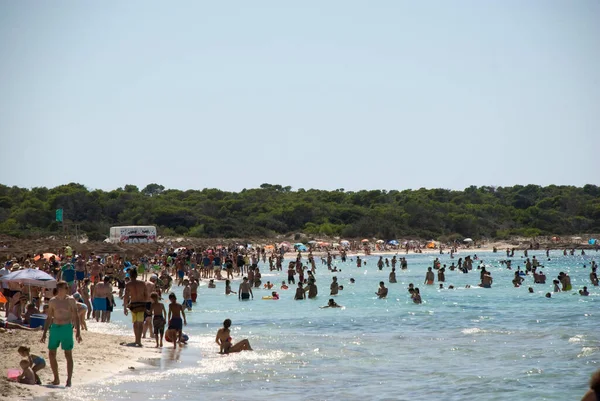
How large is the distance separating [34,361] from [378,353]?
7.28 m

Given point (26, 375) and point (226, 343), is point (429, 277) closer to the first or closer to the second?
point (226, 343)

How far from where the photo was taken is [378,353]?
15859mm

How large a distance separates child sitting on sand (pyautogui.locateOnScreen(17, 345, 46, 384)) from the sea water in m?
0.56

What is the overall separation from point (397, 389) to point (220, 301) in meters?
16.2

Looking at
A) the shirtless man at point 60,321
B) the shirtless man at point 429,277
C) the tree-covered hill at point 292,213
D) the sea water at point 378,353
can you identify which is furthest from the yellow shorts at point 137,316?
the tree-covered hill at point 292,213

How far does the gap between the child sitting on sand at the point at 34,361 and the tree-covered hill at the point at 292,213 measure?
209 ft

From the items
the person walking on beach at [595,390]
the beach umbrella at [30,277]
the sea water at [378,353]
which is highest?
the beach umbrella at [30,277]

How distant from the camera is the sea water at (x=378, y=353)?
38.5 feet

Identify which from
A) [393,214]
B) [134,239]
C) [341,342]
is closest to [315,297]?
[341,342]

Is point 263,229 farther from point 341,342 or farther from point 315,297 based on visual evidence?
point 341,342

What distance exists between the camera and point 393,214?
9200cm

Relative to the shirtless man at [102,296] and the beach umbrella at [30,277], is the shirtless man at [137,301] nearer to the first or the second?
the beach umbrella at [30,277]

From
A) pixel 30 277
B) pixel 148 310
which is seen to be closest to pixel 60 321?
pixel 148 310

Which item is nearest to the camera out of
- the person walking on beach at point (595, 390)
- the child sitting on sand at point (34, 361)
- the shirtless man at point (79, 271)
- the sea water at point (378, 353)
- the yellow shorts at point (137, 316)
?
the person walking on beach at point (595, 390)
